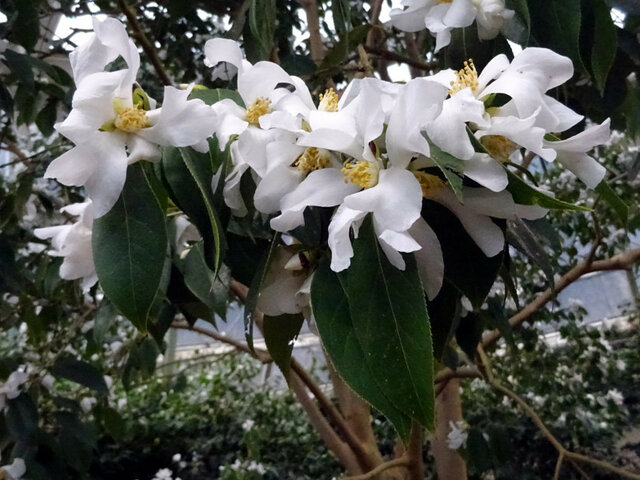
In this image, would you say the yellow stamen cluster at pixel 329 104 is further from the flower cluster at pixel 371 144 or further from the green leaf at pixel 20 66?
the green leaf at pixel 20 66

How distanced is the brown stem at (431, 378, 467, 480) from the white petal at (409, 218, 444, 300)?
3.68 feet

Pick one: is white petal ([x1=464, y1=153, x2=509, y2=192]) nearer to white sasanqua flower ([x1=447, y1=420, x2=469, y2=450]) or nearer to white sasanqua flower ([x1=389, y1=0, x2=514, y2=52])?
white sasanqua flower ([x1=389, y1=0, x2=514, y2=52])

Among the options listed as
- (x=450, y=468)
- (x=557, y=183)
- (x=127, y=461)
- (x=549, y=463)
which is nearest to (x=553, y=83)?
(x=450, y=468)

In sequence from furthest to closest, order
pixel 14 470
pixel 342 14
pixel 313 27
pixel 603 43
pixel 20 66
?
pixel 313 27
pixel 14 470
pixel 20 66
pixel 342 14
pixel 603 43

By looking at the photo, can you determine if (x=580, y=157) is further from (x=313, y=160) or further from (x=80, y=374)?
(x=80, y=374)

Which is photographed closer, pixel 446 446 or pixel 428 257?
pixel 428 257

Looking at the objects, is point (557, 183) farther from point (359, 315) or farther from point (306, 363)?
point (359, 315)

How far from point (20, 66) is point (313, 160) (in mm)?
724

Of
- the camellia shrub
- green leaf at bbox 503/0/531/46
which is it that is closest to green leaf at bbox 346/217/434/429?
the camellia shrub

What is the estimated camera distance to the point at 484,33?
0.49 meters

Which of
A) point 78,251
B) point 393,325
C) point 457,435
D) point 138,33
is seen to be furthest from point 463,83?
point 457,435

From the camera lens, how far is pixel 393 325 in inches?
11.1

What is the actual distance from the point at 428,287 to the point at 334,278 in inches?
2.0

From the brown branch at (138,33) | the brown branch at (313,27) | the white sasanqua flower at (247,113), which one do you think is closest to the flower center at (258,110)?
the white sasanqua flower at (247,113)
